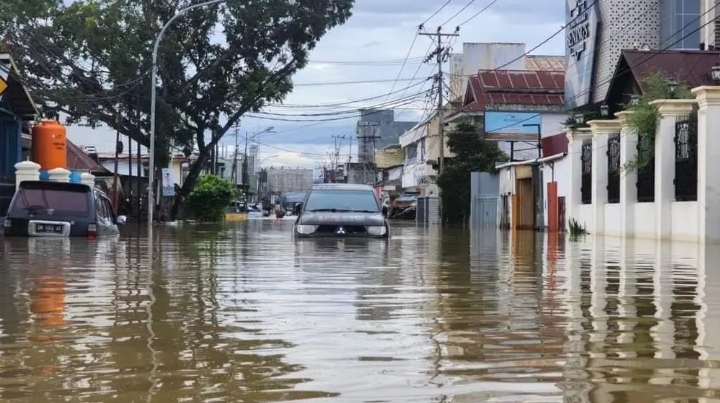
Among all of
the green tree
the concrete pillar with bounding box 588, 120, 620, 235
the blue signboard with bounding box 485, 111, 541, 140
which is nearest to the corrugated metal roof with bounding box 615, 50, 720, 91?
the concrete pillar with bounding box 588, 120, 620, 235

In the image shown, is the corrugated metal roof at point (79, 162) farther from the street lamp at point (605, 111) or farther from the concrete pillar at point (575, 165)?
the street lamp at point (605, 111)

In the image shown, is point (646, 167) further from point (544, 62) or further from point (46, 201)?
point (544, 62)

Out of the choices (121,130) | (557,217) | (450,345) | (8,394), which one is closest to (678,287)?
(450,345)

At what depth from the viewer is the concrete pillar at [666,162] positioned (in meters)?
23.3

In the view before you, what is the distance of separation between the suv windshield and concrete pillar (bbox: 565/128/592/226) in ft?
40.9

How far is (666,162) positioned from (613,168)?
5.19 m

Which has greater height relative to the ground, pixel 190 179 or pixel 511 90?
pixel 511 90

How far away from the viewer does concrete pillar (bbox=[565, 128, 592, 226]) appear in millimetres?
32656

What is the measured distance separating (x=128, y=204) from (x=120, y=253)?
30320 millimetres

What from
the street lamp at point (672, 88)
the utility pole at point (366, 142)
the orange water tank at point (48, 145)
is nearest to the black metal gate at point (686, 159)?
the street lamp at point (672, 88)

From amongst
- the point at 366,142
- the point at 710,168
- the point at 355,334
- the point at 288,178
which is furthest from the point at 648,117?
the point at 288,178

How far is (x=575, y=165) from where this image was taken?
32719 mm

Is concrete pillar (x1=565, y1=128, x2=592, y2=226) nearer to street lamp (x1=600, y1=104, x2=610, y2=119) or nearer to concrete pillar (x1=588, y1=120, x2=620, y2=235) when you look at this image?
concrete pillar (x1=588, y1=120, x2=620, y2=235)

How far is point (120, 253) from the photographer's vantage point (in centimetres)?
1611
